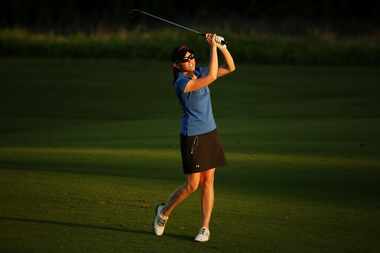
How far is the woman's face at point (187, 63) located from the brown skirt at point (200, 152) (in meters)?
0.65

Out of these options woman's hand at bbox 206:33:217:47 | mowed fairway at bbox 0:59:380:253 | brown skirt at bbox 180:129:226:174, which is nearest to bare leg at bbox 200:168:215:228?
brown skirt at bbox 180:129:226:174

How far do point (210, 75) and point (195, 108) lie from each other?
1.68ft

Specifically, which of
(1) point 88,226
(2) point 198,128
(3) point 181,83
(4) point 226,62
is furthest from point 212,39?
(1) point 88,226

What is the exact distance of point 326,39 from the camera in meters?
38.7

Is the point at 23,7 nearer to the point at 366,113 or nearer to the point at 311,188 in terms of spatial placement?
the point at 366,113

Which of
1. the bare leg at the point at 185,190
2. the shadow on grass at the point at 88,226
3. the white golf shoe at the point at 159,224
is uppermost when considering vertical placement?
the bare leg at the point at 185,190

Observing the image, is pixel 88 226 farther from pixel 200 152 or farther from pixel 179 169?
pixel 179 169

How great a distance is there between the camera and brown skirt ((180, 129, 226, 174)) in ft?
31.2

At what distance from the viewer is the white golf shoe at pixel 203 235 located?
9438mm

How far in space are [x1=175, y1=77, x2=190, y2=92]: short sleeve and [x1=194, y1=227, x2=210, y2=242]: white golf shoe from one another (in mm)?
1337

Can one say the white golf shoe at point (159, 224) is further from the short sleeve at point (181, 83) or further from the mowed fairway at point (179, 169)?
the short sleeve at point (181, 83)

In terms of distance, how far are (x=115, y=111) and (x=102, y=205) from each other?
663 inches

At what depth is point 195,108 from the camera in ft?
31.1

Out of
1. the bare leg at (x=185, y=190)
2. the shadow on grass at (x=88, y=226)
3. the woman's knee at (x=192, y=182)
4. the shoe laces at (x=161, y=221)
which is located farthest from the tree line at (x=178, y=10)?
the woman's knee at (x=192, y=182)
